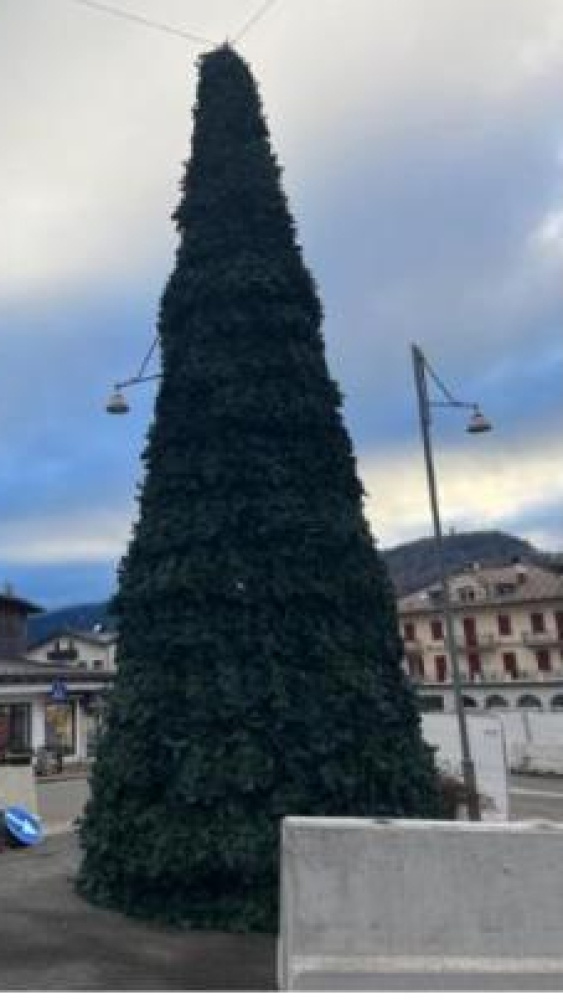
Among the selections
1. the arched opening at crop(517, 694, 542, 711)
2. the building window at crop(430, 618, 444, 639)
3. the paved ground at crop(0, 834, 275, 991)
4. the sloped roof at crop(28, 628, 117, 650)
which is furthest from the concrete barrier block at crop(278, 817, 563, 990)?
the building window at crop(430, 618, 444, 639)

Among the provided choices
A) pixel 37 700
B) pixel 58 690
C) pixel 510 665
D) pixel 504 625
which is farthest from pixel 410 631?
pixel 58 690

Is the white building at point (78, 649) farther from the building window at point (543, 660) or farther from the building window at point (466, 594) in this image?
the building window at point (543, 660)

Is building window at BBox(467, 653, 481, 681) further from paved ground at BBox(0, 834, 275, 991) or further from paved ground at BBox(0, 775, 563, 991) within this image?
paved ground at BBox(0, 834, 275, 991)

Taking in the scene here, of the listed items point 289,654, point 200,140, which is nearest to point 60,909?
point 289,654

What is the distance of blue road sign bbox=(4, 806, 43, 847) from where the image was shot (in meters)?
13.0

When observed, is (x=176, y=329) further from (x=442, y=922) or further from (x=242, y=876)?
(x=442, y=922)

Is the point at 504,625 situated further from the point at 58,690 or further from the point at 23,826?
the point at 23,826

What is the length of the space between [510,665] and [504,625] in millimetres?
3049

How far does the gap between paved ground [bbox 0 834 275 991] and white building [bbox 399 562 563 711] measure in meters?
54.6

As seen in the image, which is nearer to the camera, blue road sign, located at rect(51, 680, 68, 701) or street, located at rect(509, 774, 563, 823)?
street, located at rect(509, 774, 563, 823)

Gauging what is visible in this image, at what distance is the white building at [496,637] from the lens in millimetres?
62969

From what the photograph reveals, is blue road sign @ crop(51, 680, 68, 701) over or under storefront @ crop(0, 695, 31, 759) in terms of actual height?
over

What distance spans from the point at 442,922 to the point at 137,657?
180 inches

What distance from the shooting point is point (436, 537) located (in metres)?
12.8
